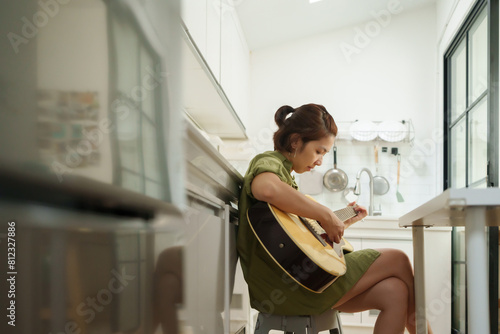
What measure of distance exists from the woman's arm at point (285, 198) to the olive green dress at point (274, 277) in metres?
0.04

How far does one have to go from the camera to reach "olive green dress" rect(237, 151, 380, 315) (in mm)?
1526

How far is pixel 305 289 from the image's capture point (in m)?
1.52

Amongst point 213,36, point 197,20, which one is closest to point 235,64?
point 213,36

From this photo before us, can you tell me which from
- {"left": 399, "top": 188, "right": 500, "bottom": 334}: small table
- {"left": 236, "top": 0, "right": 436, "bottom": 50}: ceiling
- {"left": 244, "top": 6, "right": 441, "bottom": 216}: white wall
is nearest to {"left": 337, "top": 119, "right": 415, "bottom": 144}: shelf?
{"left": 244, "top": 6, "right": 441, "bottom": 216}: white wall

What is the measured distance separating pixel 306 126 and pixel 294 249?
491 mm

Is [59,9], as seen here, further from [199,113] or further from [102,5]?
[199,113]

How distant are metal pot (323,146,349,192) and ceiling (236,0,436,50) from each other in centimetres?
109

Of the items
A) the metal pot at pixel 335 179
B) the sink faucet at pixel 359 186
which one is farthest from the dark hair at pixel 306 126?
the metal pot at pixel 335 179

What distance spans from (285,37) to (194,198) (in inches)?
139

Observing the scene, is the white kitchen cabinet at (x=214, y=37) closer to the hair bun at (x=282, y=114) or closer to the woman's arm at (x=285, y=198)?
the hair bun at (x=282, y=114)

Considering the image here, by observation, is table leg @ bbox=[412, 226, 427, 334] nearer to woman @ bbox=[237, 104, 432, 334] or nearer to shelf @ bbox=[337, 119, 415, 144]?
woman @ bbox=[237, 104, 432, 334]

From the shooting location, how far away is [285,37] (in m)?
4.39

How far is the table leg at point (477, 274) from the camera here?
98 centimetres

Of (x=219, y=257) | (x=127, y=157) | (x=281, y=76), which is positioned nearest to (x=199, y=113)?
(x=281, y=76)
